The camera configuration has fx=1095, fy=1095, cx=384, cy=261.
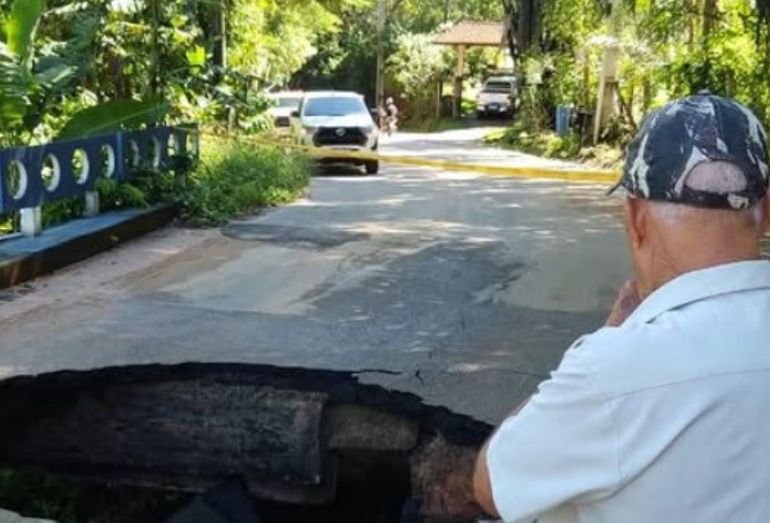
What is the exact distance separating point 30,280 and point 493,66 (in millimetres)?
47746

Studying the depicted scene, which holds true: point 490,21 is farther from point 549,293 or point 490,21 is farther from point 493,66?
point 549,293

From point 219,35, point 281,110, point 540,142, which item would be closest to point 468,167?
point 219,35

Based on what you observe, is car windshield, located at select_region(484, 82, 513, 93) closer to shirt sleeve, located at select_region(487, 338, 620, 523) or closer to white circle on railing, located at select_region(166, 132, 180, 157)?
white circle on railing, located at select_region(166, 132, 180, 157)

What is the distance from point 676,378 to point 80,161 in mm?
10314

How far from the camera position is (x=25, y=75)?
10250 millimetres

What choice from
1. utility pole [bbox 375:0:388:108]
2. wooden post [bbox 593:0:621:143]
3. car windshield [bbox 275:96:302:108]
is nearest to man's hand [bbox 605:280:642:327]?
wooden post [bbox 593:0:621:143]

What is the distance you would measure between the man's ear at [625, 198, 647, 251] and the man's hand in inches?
4.2

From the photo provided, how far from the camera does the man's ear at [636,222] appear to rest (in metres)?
1.48

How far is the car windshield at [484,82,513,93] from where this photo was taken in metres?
46.2

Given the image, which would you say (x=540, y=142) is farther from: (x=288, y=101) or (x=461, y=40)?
(x=461, y=40)

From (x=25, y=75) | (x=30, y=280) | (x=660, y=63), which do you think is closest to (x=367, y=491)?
(x=30, y=280)

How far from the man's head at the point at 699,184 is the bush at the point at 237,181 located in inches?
451

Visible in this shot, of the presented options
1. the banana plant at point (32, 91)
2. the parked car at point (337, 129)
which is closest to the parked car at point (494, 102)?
the parked car at point (337, 129)

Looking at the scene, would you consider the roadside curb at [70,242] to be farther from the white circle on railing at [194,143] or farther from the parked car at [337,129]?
the parked car at [337,129]
